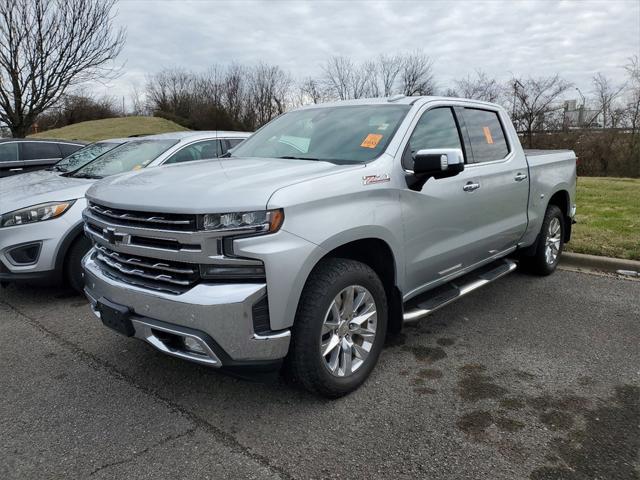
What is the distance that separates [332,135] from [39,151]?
870 cm

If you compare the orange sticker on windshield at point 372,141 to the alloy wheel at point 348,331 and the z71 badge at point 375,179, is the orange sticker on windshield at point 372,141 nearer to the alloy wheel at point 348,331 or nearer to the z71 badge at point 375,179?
the z71 badge at point 375,179

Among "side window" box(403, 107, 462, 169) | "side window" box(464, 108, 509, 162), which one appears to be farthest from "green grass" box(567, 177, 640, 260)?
"side window" box(403, 107, 462, 169)

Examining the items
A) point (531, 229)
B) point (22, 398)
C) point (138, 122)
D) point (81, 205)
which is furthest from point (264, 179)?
point (138, 122)

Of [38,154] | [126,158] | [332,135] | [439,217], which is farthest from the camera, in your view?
[38,154]

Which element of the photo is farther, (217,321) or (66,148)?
(66,148)

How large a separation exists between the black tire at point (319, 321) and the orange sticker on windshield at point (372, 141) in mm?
866

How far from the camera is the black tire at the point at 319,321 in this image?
269cm

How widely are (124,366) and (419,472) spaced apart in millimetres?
2159

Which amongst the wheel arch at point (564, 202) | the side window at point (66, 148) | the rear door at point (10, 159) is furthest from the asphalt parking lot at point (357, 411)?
Answer: the side window at point (66, 148)

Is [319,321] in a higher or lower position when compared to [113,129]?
lower

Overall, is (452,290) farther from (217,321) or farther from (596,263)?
(596,263)

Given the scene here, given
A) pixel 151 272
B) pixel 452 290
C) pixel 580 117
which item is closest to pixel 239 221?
pixel 151 272

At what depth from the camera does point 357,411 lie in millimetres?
2912

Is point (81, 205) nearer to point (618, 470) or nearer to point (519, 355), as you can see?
point (519, 355)
